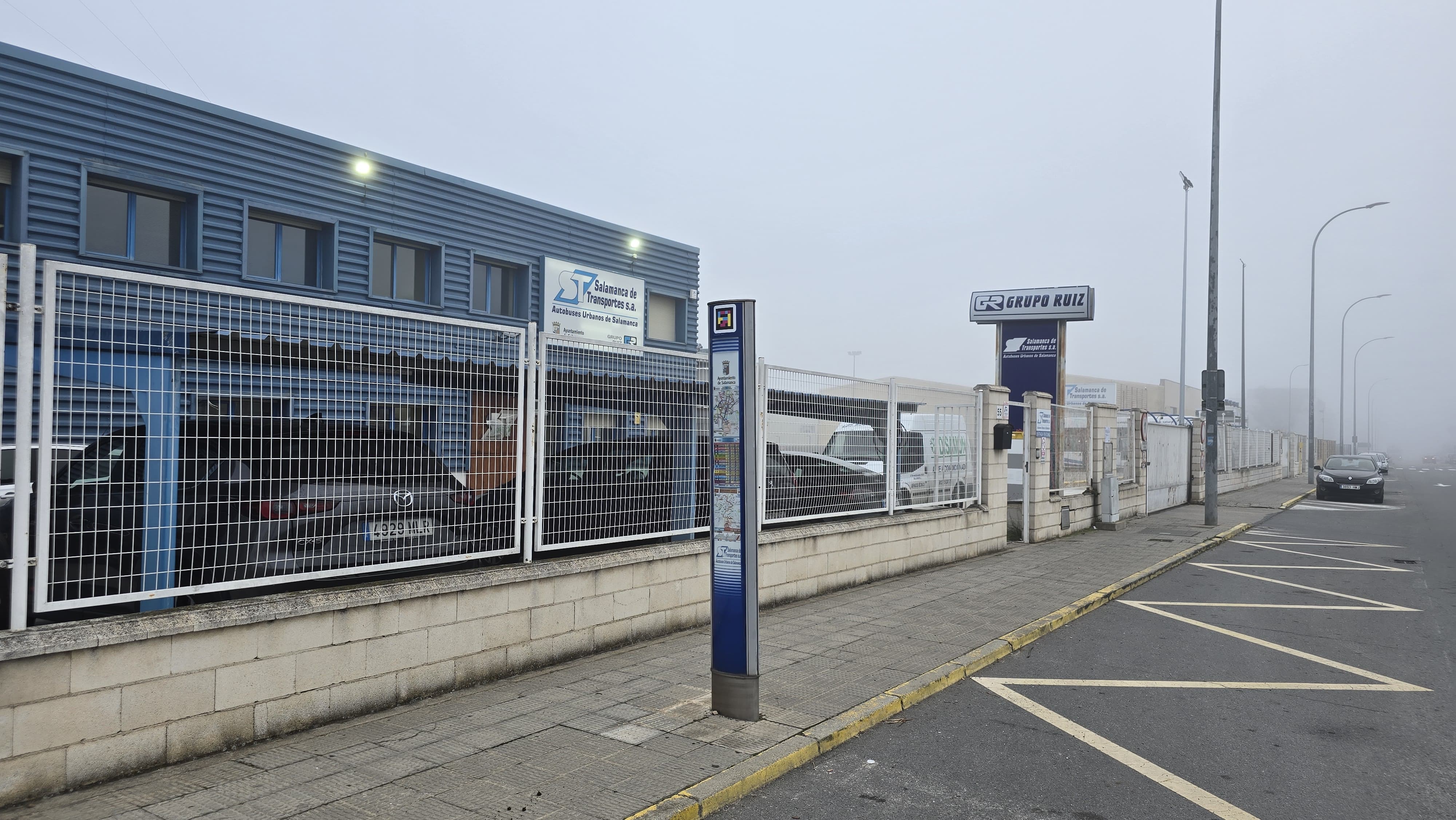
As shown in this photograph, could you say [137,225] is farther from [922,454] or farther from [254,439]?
[922,454]

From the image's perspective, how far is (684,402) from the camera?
7.49 metres

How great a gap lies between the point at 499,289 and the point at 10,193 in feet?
29.1

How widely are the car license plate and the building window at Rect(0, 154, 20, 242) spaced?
9.94 meters

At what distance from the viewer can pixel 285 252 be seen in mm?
15227

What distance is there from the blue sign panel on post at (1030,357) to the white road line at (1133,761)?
529 inches

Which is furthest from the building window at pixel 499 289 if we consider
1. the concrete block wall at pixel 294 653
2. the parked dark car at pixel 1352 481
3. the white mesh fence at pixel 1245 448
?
the parked dark car at pixel 1352 481

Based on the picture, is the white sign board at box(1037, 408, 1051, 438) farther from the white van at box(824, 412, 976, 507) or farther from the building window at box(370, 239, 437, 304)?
the building window at box(370, 239, 437, 304)

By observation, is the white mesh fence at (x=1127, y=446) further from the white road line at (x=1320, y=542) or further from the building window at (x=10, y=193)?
the building window at (x=10, y=193)

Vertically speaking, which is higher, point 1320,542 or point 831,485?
point 831,485

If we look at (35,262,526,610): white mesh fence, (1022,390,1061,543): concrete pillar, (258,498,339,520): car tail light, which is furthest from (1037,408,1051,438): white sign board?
(258,498,339,520): car tail light

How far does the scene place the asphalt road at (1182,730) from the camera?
4.16 metres

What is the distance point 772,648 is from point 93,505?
4478 millimetres

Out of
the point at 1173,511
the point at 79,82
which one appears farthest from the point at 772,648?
the point at 1173,511

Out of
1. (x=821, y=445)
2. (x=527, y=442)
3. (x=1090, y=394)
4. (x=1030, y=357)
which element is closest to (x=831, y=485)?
(x=821, y=445)
